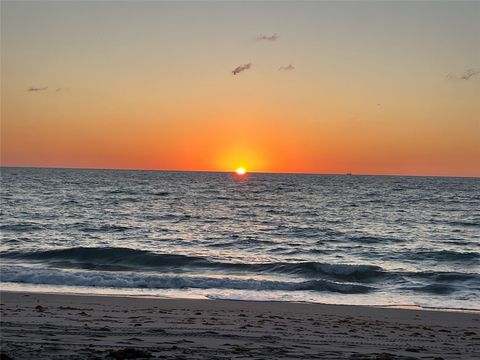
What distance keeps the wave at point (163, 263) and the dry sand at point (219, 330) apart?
8.04 meters

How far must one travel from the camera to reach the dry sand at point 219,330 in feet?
27.5

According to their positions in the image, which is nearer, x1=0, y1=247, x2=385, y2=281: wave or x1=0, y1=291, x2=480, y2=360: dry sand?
x1=0, y1=291, x2=480, y2=360: dry sand

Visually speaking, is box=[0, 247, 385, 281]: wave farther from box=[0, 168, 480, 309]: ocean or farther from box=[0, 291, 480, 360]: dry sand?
box=[0, 291, 480, 360]: dry sand

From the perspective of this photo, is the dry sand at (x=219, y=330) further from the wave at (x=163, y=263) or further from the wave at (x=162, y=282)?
the wave at (x=163, y=263)

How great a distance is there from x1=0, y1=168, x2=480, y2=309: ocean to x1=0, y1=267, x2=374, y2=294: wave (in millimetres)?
36

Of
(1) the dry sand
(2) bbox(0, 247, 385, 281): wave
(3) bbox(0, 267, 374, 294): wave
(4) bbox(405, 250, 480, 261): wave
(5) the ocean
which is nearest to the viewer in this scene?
(1) the dry sand

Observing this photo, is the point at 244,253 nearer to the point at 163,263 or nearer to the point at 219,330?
the point at 163,263

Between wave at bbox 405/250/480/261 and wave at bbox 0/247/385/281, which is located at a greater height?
wave at bbox 405/250/480/261

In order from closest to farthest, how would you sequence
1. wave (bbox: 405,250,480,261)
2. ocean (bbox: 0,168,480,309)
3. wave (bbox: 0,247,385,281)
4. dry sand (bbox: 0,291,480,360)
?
1. dry sand (bbox: 0,291,480,360)
2. ocean (bbox: 0,168,480,309)
3. wave (bbox: 0,247,385,281)
4. wave (bbox: 405,250,480,261)

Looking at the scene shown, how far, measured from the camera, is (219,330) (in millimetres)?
10398

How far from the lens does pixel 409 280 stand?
2150 centimetres

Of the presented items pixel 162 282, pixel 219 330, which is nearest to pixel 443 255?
pixel 162 282

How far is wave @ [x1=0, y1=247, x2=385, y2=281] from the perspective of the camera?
23094 millimetres

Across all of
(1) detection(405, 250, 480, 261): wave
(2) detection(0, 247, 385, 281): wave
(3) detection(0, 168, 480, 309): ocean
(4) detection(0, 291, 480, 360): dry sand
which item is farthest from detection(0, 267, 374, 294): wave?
(1) detection(405, 250, 480, 261): wave
